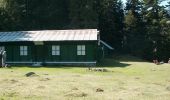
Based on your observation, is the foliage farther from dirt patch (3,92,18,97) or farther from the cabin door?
dirt patch (3,92,18,97)

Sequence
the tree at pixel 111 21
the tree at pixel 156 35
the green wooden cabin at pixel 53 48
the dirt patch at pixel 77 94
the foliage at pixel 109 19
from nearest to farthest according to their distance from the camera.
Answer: the dirt patch at pixel 77 94
the green wooden cabin at pixel 53 48
the foliage at pixel 109 19
the tree at pixel 156 35
the tree at pixel 111 21

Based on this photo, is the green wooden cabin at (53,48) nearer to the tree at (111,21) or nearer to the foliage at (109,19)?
the foliage at (109,19)

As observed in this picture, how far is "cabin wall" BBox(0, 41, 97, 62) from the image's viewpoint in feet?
155

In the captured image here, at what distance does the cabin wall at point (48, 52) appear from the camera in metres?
47.2

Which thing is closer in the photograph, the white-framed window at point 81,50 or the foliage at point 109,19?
the white-framed window at point 81,50

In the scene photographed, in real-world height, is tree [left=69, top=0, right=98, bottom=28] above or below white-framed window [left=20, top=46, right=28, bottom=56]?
above

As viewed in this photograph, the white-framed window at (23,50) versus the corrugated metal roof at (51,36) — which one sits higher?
the corrugated metal roof at (51,36)

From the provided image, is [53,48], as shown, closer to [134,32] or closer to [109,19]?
[109,19]

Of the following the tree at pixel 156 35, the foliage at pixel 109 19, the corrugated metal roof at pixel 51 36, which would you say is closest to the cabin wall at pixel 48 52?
the corrugated metal roof at pixel 51 36

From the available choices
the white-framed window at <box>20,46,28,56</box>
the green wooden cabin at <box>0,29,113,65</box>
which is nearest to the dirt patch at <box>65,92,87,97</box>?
the green wooden cabin at <box>0,29,113,65</box>

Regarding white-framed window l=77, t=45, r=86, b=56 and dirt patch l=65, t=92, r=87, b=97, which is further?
white-framed window l=77, t=45, r=86, b=56

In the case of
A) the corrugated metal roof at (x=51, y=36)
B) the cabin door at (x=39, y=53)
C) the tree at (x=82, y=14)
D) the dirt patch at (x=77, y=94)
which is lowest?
the cabin door at (x=39, y=53)

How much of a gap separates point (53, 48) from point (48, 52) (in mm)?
715

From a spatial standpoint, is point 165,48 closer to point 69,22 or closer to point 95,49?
point 69,22
